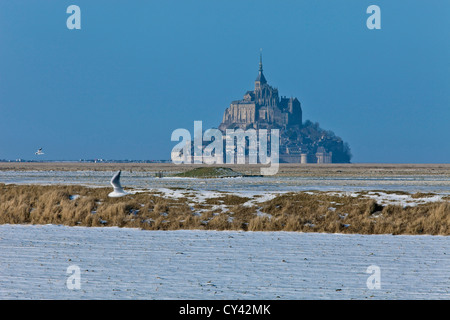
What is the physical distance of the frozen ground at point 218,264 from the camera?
10.9 m

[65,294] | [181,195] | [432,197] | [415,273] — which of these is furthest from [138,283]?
[432,197]

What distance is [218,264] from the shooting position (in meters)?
13.7

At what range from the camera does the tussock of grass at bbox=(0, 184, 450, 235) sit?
2138cm

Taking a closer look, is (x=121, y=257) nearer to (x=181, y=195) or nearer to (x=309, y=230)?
(x=309, y=230)

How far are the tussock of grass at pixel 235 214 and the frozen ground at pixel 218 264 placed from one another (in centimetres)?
172

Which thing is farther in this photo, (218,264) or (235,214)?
(235,214)

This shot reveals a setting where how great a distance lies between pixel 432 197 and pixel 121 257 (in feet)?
60.6

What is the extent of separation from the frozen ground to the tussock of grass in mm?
1717

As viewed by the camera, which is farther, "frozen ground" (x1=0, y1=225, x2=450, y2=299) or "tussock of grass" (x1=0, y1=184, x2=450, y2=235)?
"tussock of grass" (x1=0, y1=184, x2=450, y2=235)

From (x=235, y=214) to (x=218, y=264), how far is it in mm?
10314

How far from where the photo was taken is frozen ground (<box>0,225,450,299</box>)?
1086cm

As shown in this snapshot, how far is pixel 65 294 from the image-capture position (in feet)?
34.5

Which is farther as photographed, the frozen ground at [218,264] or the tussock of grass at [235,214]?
the tussock of grass at [235,214]
